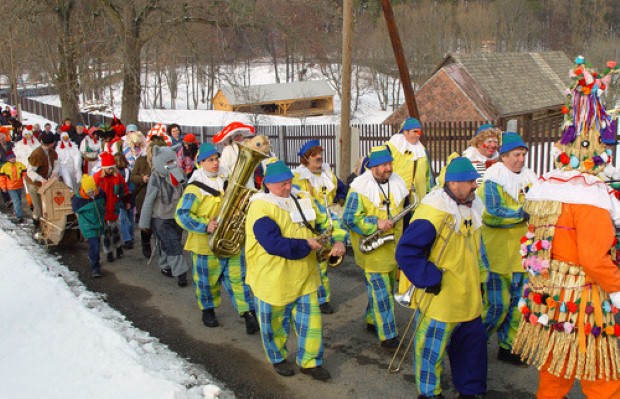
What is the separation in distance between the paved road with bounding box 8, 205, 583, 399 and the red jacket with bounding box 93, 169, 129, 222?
0.99 meters

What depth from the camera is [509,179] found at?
529cm

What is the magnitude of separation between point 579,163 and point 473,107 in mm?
21859

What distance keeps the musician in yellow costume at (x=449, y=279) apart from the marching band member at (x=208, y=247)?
245 cm

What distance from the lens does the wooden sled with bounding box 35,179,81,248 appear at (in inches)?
390

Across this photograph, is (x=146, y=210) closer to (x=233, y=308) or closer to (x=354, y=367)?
(x=233, y=308)

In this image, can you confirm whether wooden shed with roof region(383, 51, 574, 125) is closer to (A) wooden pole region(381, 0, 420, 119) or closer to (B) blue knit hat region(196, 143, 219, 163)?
(A) wooden pole region(381, 0, 420, 119)

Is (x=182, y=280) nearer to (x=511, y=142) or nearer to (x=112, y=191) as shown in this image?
(x=112, y=191)

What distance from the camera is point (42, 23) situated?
26203 mm

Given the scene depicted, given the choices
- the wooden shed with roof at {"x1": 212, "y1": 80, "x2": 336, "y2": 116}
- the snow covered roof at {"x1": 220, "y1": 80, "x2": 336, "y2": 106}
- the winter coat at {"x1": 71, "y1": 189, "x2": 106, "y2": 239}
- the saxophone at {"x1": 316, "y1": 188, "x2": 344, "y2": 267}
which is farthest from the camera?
the snow covered roof at {"x1": 220, "y1": 80, "x2": 336, "y2": 106}

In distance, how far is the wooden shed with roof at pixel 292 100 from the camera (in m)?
58.8

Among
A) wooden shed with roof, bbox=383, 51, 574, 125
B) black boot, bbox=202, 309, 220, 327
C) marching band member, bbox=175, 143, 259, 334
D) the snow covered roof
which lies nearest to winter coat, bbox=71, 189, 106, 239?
marching band member, bbox=175, 143, 259, 334

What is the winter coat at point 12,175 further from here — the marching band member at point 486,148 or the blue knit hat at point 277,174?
the marching band member at point 486,148

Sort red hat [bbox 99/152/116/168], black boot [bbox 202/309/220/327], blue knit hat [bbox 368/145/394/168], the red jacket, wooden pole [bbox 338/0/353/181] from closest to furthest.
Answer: blue knit hat [bbox 368/145/394/168]
black boot [bbox 202/309/220/327]
red hat [bbox 99/152/116/168]
the red jacket
wooden pole [bbox 338/0/353/181]

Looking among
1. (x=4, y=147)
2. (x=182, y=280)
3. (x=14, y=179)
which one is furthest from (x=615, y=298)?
(x=4, y=147)
